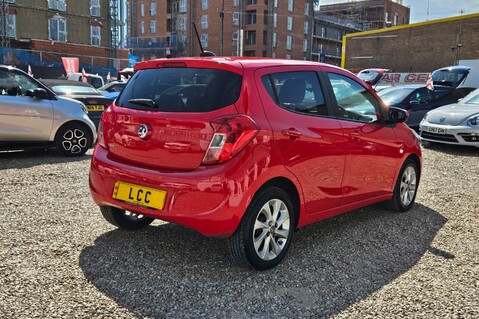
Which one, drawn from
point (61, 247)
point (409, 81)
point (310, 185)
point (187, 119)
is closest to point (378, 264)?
point (310, 185)

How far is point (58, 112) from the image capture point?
8.02 m

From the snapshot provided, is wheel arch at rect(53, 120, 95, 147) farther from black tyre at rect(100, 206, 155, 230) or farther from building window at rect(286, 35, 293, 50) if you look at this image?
building window at rect(286, 35, 293, 50)

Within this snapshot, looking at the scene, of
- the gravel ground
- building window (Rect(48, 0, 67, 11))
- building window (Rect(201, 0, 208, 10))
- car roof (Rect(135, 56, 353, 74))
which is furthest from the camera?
building window (Rect(201, 0, 208, 10))

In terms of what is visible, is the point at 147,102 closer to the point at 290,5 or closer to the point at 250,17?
the point at 250,17

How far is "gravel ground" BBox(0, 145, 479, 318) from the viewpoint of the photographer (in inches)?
115

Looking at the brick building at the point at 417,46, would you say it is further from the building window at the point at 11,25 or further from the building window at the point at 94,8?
the building window at the point at 11,25

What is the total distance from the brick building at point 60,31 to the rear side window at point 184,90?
30608 millimetres

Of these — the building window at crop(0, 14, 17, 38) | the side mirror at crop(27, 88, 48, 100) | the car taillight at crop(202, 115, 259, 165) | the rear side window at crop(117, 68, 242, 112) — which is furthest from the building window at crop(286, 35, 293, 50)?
the car taillight at crop(202, 115, 259, 165)

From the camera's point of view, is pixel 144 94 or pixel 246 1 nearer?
pixel 144 94

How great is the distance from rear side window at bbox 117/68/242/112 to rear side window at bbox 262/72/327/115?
337mm

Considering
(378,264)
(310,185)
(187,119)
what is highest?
(187,119)

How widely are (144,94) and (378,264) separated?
233cm

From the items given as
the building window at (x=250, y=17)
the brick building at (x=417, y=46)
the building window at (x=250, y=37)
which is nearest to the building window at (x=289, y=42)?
the building window at (x=250, y=37)

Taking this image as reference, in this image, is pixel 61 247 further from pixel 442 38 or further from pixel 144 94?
pixel 442 38
